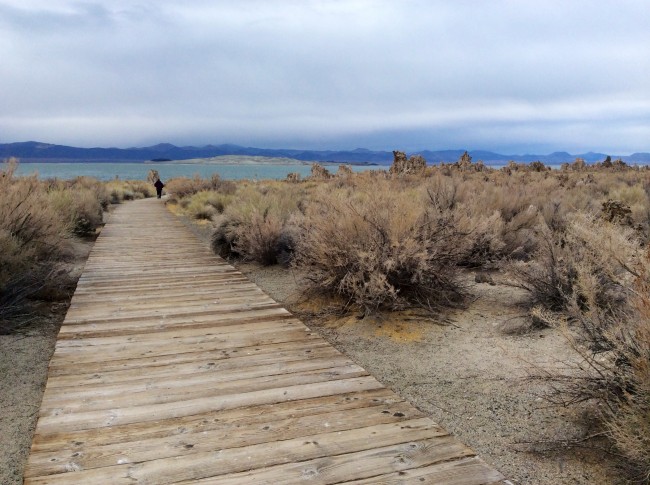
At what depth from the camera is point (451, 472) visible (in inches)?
103

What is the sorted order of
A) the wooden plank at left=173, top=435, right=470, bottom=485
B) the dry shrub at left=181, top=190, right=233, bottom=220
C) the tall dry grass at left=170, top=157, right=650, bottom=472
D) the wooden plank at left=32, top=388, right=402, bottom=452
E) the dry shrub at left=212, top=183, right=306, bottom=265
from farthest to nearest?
1. the dry shrub at left=181, top=190, right=233, bottom=220
2. the dry shrub at left=212, top=183, right=306, bottom=265
3. the tall dry grass at left=170, top=157, right=650, bottom=472
4. the wooden plank at left=32, top=388, right=402, bottom=452
5. the wooden plank at left=173, top=435, right=470, bottom=485

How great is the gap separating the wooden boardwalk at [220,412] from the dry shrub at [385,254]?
48.8 inches

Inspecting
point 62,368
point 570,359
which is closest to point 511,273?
point 570,359

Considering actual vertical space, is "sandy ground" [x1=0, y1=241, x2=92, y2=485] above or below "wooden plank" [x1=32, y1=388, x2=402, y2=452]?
below

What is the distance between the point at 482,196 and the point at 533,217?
1.48 m

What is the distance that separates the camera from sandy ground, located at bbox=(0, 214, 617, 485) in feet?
10.6

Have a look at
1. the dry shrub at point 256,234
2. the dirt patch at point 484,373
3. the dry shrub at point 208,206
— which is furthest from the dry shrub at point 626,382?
the dry shrub at point 208,206

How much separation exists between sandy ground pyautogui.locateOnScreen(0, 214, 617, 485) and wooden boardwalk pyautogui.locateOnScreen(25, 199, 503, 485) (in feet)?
1.44

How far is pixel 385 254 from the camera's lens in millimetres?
6332

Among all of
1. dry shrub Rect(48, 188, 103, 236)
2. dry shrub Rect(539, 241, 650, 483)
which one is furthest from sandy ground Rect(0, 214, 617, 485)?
dry shrub Rect(48, 188, 103, 236)

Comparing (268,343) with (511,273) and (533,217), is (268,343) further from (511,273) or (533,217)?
(533,217)

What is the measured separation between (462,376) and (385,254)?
2078 mm

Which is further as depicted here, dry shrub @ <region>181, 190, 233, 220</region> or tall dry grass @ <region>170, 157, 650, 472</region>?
dry shrub @ <region>181, 190, 233, 220</region>

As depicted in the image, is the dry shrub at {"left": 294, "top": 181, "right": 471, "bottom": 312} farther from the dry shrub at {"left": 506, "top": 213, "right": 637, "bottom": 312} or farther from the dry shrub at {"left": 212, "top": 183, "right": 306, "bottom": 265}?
the dry shrub at {"left": 212, "top": 183, "right": 306, "bottom": 265}
